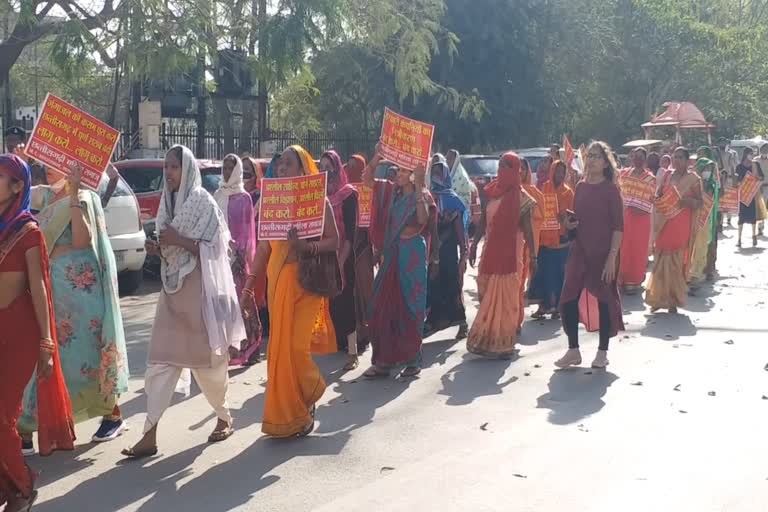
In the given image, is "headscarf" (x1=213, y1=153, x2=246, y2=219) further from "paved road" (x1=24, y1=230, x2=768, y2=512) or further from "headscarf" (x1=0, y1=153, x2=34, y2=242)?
"headscarf" (x1=0, y1=153, x2=34, y2=242)

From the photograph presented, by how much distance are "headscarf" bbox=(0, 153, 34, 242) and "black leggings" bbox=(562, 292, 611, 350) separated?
4.99 m

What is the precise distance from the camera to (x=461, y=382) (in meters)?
7.82

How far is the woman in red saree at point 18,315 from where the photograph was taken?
4332mm

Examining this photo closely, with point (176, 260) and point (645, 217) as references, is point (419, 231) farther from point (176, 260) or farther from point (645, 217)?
point (645, 217)

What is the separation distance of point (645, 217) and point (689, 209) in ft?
3.65

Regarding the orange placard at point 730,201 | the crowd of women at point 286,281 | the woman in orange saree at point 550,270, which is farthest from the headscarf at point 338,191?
the orange placard at point 730,201

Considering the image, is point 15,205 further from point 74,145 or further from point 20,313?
point 74,145

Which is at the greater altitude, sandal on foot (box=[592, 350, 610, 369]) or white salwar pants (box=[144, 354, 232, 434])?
white salwar pants (box=[144, 354, 232, 434])

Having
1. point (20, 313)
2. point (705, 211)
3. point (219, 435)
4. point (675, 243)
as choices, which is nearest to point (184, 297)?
point (219, 435)

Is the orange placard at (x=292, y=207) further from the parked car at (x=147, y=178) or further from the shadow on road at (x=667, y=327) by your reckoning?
the parked car at (x=147, y=178)

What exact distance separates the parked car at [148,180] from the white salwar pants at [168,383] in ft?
25.3

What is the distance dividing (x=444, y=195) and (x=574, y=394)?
2.76 metres

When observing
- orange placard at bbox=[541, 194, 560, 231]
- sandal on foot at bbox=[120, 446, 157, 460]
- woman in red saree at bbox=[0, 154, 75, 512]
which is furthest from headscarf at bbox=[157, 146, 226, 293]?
orange placard at bbox=[541, 194, 560, 231]

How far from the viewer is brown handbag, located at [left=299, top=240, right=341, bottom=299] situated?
6.00 metres
